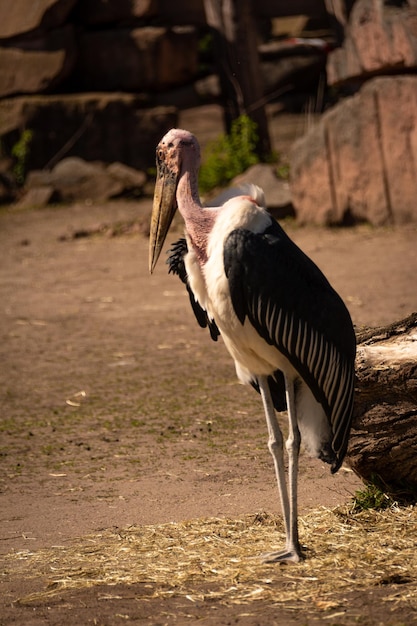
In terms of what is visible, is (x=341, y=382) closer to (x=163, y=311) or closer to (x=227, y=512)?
(x=227, y=512)

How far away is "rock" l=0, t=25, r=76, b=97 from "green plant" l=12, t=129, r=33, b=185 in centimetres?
58

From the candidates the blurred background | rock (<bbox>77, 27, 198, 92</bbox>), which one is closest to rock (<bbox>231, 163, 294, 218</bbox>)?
the blurred background

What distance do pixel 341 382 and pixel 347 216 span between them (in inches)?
256

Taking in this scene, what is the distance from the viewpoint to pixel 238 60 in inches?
460

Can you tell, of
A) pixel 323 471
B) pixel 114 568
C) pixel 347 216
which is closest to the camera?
pixel 114 568

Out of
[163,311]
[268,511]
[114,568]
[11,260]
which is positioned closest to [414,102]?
[163,311]

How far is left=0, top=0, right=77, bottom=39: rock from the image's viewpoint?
491 inches

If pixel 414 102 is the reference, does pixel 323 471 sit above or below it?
below

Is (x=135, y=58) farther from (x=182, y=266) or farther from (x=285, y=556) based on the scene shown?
(x=285, y=556)

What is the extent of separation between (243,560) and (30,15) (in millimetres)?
10292

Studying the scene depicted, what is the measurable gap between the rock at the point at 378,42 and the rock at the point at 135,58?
3672 millimetres

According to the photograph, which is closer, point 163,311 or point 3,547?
point 3,547

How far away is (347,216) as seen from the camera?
975cm

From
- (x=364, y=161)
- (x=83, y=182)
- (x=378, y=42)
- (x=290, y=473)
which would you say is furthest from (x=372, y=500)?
(x=83, y=182)
